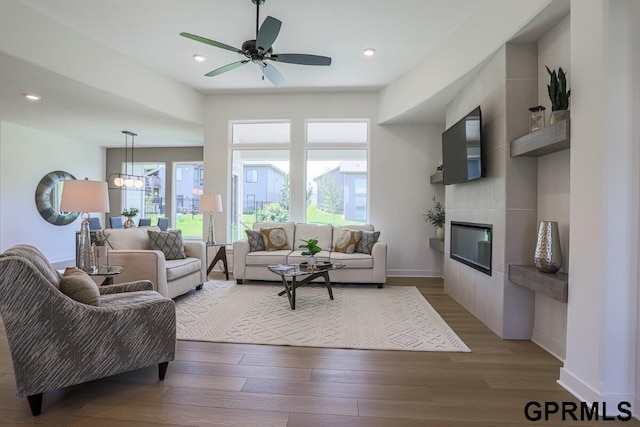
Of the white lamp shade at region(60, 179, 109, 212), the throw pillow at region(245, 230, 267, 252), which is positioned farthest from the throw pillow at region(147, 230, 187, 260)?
the white lamp shade at region(60, 179, 109, 212)

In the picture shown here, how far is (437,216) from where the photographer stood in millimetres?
5480

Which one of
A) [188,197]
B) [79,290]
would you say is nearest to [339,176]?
[188,197]

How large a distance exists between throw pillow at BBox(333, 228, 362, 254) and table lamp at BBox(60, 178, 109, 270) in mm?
3159

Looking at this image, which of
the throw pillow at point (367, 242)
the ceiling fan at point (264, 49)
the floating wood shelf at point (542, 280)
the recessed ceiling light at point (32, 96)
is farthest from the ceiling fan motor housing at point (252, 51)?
the recessed ceiling light at point (32, 96)

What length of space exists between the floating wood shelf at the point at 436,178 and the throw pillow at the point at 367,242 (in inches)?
51.5

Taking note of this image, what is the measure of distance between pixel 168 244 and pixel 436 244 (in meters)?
3.97

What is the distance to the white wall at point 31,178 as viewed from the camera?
20.2 feet

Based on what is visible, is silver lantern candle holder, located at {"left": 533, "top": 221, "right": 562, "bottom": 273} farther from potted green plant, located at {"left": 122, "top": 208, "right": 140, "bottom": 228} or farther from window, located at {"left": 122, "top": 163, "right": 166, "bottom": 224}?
window, located at {"left": 122, "top": 163, "right": 166, "bottom": 224}

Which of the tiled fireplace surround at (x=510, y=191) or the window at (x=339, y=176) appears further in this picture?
the window at (x=339, y=176)

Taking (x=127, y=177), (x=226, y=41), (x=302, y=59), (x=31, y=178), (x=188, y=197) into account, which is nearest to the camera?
(x=302, y=59)

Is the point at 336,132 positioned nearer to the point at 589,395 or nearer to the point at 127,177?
the point at 589,395

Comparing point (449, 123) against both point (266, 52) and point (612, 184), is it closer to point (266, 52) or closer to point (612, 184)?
point (266, 52)

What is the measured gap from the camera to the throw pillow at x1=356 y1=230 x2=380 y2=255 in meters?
Answer: 4.94

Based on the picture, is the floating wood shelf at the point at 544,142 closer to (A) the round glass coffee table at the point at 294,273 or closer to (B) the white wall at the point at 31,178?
(A) the round glass coffee table at the point at 294,273
